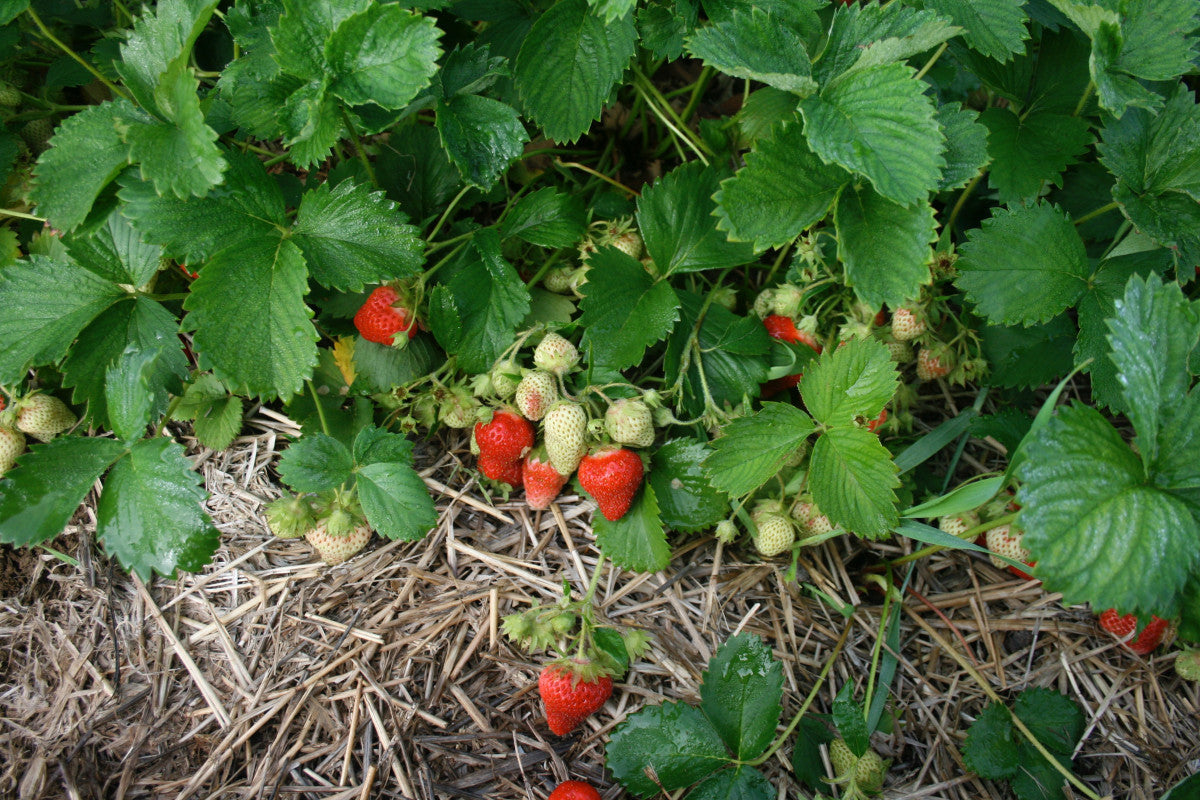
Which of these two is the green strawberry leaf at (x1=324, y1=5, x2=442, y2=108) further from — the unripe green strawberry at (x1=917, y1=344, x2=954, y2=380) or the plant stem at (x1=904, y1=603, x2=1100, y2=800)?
the plant stem at (x1=904, y1=603, x2=1100, y2=800)

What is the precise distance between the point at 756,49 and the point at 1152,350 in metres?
0.72

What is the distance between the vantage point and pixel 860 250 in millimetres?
1188

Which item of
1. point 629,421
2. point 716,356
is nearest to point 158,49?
point 629,421

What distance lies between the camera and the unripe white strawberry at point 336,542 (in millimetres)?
1360

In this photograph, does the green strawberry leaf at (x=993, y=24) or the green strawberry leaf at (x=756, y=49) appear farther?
the green strawberry leaf at (x=993, y=24)

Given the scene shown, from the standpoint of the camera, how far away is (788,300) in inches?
55.1

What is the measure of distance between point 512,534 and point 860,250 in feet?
2.80

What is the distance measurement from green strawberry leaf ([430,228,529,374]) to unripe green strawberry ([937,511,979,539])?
0.89 m

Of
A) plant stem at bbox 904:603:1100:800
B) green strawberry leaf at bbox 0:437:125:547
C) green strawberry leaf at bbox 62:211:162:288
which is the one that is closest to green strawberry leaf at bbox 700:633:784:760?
plant stem at bbox 904:603:1100:800

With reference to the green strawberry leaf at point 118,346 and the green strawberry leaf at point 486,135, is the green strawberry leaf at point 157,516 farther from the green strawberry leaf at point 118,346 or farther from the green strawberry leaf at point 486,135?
the green strawberry leaf at point 486,135

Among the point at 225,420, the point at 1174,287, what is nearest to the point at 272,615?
the point at 225,420

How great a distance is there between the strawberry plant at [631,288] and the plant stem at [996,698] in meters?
0.19

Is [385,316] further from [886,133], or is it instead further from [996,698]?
[996,698]

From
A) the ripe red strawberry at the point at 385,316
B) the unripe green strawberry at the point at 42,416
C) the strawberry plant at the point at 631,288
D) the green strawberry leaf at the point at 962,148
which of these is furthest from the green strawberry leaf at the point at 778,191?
the unripe green strawberry at the point at 42,416
